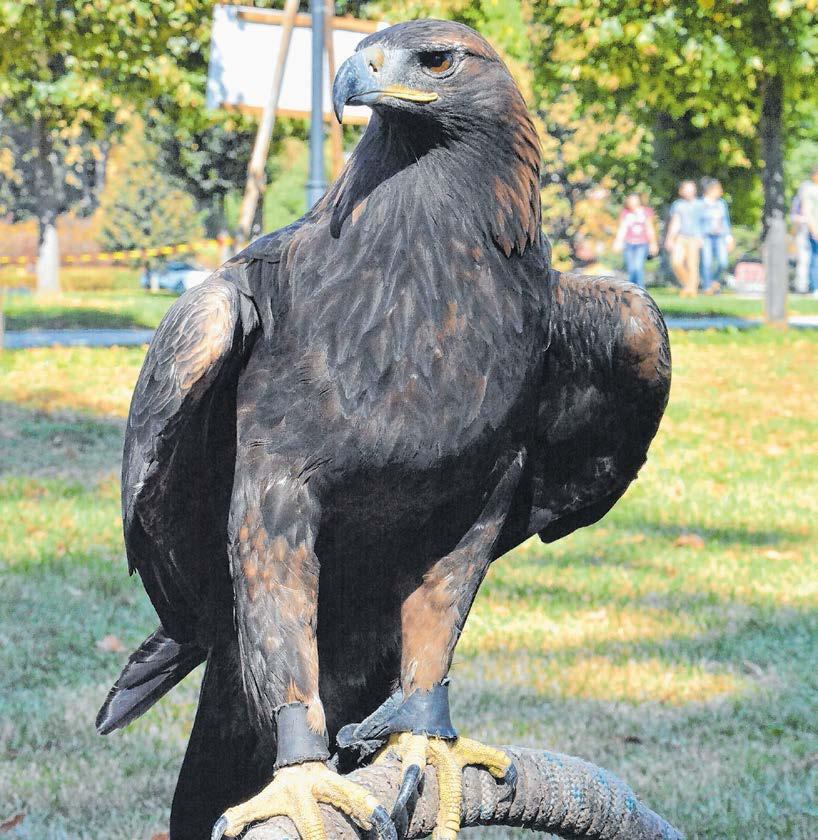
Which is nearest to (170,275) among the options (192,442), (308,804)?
→ (192,442)

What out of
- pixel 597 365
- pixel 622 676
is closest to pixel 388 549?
pixel 597 365

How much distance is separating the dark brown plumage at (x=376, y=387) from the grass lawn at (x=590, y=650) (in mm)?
1857

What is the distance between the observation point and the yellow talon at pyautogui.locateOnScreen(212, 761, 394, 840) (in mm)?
2527

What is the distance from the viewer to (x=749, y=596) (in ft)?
22.1

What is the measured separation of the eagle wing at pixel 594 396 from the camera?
3055 mm

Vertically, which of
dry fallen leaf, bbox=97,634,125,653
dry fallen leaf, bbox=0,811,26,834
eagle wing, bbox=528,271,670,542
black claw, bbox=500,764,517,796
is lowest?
dry fallen leaf, bbox=0,811,26,834

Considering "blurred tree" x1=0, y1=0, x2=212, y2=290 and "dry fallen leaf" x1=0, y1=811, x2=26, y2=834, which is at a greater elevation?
"blurred tree" x1=0, y1=0, x2=212, y2=290

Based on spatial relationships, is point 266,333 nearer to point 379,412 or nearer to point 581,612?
point 379,412

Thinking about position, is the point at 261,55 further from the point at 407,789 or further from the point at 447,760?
the point at 407,789

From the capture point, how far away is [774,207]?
17469 millimetres

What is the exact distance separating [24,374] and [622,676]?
853cm

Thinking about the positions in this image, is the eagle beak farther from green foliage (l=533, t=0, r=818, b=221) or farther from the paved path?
the paved path

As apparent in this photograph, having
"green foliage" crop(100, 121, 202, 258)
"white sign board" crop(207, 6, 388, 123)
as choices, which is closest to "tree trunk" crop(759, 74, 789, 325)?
"white sign board" crop(207, 6, 388, 123)

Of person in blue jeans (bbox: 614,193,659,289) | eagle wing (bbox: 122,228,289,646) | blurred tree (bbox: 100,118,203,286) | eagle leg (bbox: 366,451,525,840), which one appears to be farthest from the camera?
blurred tree (bbox: 100,118,203,286)
